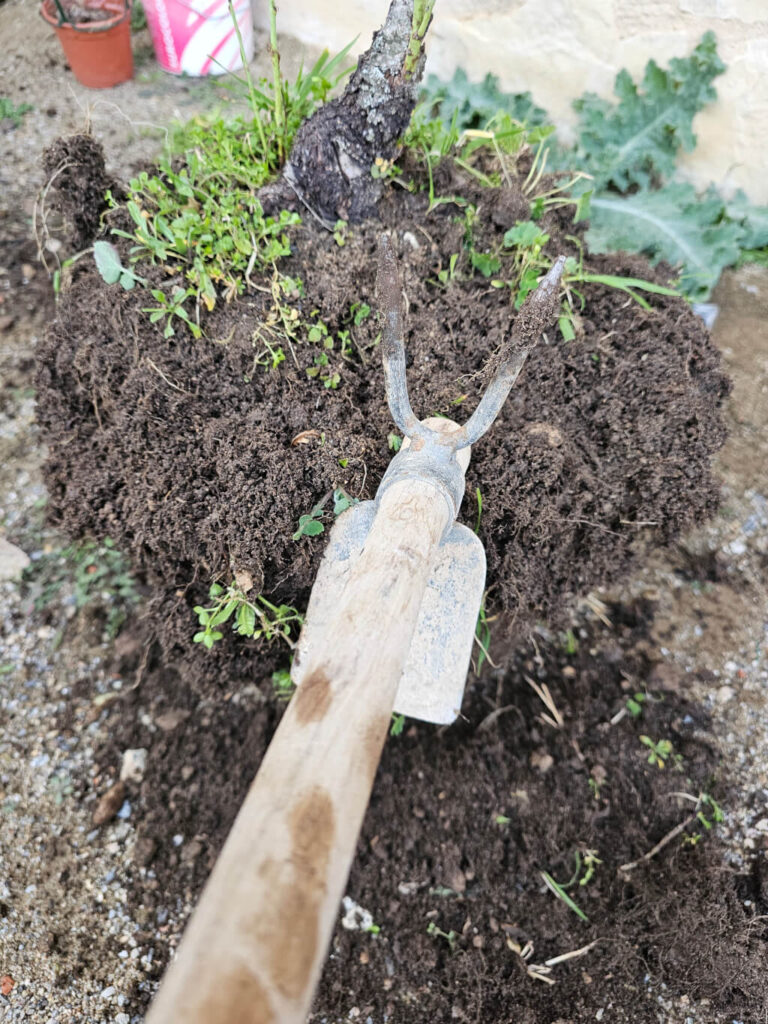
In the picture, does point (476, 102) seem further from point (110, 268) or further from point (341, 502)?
point (341, 502)

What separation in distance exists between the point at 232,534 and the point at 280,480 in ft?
0.43

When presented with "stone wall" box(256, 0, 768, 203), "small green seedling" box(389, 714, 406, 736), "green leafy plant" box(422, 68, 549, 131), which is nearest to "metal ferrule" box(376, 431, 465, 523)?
"small green seedling" box(389, 714, 406, 736)

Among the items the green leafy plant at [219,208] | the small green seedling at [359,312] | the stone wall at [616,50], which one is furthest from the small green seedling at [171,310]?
the stone wall at [616,50]

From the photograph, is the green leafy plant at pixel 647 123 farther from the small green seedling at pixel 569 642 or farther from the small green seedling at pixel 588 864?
the small green seedling at pixel 588 864

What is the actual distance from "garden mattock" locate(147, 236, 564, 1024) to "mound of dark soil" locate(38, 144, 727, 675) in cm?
13

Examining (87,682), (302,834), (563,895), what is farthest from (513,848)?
(87,682)

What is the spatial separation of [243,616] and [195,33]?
2993 millimetres

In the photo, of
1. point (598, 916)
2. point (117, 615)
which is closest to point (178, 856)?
point (117, 615)

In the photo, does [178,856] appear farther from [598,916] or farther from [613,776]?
[613,776]

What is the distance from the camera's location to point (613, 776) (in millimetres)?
1535

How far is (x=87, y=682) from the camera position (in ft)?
5.38

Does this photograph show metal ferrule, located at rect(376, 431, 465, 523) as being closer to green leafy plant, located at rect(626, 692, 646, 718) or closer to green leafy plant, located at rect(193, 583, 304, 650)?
green leafy plant, located at rect(193, 583, 304, 650)

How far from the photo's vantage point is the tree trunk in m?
1.31

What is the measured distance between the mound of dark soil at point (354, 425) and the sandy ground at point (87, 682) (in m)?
0.47
